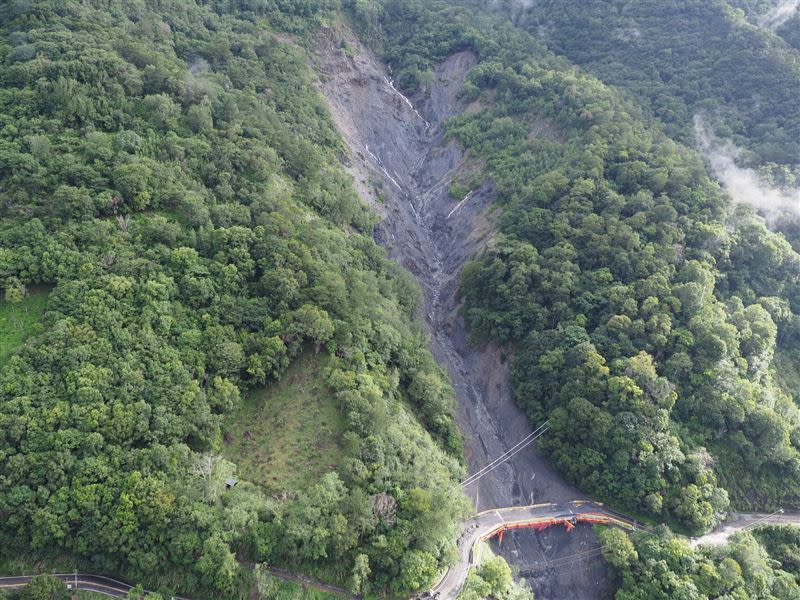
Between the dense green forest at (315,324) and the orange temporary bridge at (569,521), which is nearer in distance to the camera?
the dense green forest at (315,324)

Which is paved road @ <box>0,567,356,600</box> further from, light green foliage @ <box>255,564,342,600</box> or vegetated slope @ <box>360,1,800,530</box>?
vegetated slope @ <box>360,1,800,530</box>

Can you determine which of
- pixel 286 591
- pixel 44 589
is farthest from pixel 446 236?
pixel 44 589

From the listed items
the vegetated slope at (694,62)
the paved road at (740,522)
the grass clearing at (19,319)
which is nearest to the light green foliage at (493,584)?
the paved road at (740,522)

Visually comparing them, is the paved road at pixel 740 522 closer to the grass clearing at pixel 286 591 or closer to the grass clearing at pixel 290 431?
the grass clearing at pixel 286 591

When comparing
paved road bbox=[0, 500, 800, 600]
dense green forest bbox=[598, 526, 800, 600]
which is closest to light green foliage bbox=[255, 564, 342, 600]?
paved road bbox=[0, 500, 800, 600]

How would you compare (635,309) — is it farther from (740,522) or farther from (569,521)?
(569,521)

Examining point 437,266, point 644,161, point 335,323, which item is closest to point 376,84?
point 437,266
